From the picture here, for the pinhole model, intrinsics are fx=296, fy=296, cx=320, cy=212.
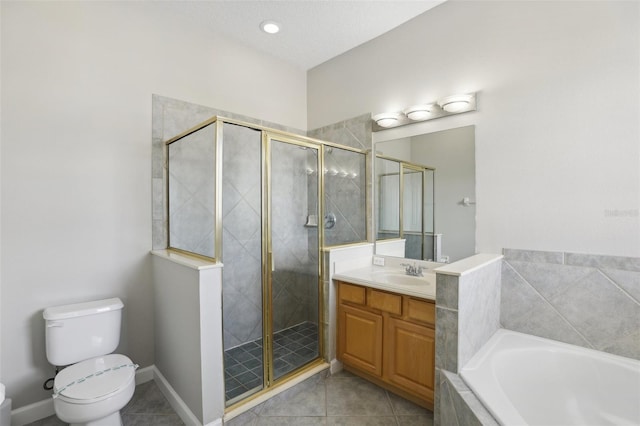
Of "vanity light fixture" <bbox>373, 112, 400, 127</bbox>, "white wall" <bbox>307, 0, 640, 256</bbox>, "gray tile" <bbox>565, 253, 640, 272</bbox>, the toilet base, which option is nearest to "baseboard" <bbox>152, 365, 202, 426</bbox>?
the toilet base

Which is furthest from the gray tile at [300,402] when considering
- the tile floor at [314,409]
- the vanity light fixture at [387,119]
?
the vanity light fixture at [387,119]

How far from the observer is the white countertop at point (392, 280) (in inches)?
80.7

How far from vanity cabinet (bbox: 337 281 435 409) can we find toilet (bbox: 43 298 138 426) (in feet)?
5.05

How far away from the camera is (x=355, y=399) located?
2.19m

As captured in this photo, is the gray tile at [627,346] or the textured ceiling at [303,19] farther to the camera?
the textured ceiling at [303,19]

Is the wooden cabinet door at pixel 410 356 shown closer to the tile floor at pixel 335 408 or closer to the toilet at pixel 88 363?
the tile floor at pixel 335 408

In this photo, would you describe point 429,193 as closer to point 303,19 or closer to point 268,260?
point 268,260

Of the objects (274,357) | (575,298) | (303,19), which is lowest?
(274,357)

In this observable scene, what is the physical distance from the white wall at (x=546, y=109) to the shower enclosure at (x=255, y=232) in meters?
1.24

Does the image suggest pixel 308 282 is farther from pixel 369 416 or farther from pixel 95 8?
pixel 95 8

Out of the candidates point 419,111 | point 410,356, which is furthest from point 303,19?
point 410,356

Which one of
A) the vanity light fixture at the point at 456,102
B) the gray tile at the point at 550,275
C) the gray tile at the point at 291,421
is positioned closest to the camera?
the gray tile at the point at 550,275

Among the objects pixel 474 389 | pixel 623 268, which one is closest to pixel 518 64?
pixel 623 268

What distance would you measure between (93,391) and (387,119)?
9.18 ft
